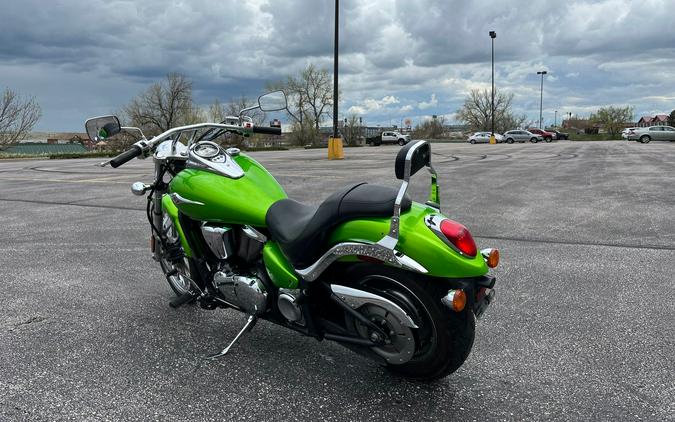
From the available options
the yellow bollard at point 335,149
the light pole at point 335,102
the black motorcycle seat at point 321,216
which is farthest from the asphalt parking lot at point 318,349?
the yellow bollard at point 335,149

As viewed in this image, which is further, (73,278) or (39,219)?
(39,219)

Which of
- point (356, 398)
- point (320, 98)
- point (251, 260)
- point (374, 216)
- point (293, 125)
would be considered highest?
point (320, 98)

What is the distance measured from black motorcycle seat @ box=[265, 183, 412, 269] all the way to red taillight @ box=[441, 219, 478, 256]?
23 cm

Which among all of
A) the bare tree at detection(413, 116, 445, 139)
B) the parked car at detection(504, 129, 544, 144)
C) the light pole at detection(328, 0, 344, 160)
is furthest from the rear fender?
the bare tree at detection(413, 116, 445, 139)

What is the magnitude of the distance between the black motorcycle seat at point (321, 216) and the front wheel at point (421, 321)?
25cm

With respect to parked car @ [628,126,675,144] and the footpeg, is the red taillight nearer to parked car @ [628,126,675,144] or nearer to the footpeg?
the footpeg

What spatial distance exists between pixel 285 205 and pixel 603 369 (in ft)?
6.84

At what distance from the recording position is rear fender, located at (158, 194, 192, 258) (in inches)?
128

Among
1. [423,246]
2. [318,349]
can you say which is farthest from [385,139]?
[423,246]

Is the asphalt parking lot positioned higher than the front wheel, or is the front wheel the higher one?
the front wheel

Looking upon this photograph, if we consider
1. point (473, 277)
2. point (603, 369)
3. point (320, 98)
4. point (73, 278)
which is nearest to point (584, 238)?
point (603, 369)

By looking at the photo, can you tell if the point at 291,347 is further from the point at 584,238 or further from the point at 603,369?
the point at 584,238

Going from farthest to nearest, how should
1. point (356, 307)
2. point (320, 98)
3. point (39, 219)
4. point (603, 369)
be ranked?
point (320, 98), point (39, 219), point (603, 369), point (356, 307)

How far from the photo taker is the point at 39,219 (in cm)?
780
